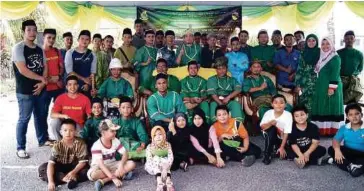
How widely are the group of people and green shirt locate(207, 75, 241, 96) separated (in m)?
0.01

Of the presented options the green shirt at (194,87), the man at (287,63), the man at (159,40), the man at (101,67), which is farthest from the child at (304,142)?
the man at (101,67)

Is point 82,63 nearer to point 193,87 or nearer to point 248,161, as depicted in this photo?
point 193,87

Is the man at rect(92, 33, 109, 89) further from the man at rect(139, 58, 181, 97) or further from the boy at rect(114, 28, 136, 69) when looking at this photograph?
the man at rect(139, 58, 181, 97)

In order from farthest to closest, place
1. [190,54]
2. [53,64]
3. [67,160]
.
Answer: [190,54], [53,64], [67,160]

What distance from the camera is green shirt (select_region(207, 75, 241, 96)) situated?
5086mm

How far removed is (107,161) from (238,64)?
110 inches

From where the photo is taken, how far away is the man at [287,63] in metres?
5.78

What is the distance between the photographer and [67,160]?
351 centimetres

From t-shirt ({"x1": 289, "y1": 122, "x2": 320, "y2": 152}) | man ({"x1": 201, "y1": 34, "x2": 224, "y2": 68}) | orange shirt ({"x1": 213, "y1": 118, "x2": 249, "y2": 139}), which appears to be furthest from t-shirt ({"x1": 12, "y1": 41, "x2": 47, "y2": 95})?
t-shirt ({"x1": 289, "y1": 122, "x2": 320, "y2": 152})

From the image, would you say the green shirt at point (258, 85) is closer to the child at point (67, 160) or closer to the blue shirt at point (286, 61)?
the blue shirt at point (286, 61)

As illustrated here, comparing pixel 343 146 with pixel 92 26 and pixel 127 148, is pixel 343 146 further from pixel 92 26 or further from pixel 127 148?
pixel 92 26

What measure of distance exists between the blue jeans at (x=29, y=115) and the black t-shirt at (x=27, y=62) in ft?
0.30

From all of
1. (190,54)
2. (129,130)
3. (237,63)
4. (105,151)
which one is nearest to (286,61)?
(237,63)

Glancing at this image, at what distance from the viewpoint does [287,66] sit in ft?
19.1
